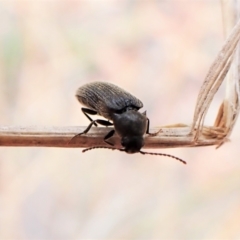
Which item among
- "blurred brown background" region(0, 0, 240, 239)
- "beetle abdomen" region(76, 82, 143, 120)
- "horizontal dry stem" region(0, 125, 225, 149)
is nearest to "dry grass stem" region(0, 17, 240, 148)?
"horizontal dry stem" region(0, 125, 225, 149)

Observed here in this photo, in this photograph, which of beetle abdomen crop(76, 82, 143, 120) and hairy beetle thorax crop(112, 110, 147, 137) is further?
beetle abdomen crop(76, 82, 143, 120)

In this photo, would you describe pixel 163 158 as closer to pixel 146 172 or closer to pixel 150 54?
pixel 146 172

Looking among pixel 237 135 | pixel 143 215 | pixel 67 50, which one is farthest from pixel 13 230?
A: pixel 237 135

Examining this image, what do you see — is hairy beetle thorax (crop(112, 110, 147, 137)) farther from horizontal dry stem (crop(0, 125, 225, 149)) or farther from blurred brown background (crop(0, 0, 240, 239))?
blurred brown background (crop(0, 0, 240, 239))

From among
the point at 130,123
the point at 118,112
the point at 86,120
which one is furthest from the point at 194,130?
the point at 86,120

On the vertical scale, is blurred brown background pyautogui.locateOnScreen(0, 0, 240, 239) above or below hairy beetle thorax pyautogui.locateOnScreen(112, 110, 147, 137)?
below

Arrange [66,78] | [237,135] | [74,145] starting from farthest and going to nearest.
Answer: [66,78] → [237,135] → [74,145]
